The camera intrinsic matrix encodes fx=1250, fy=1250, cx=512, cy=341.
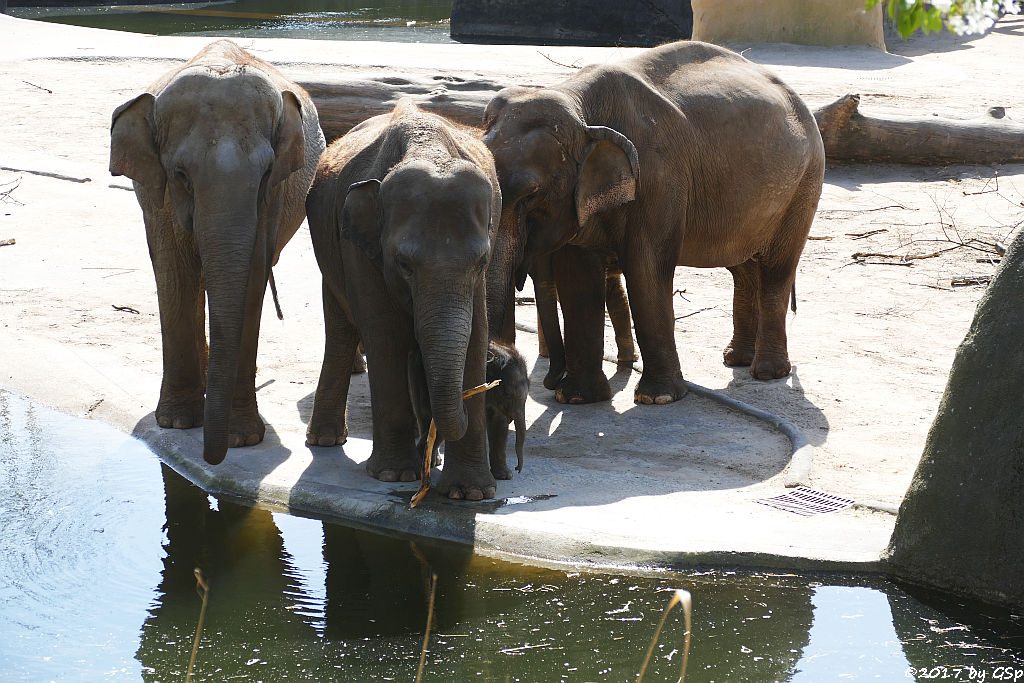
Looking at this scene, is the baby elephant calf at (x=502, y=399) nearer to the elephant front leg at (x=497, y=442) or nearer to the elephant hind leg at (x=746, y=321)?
the elephant front leg at (x=497, y=442)

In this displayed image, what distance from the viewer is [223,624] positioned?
12.9 feet

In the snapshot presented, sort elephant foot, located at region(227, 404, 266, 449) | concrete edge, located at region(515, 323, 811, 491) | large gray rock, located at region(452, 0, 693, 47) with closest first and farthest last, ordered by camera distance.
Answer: concrete edge, located at region(515, 323, 811, 491)
elephant foot, located at region(227, 404, 266, 449)
large gray rock, located at region(452, 0, 693, 47)

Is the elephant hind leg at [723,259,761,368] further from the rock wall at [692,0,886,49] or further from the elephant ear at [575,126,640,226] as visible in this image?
the rock wall at [692,0,886,49]

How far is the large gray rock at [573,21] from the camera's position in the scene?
30.0 meters

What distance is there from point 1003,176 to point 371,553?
8.92 metres

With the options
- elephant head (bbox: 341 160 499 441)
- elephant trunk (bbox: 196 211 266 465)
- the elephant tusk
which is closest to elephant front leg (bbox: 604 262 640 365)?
the elephant tusk

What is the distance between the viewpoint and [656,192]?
624 cm

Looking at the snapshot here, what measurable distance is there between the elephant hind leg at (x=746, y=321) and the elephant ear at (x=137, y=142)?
343cm

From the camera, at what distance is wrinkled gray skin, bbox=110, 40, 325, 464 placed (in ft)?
16.3

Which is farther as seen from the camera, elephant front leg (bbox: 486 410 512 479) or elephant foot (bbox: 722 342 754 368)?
elephant foot (bbox: 722 342 754 368)

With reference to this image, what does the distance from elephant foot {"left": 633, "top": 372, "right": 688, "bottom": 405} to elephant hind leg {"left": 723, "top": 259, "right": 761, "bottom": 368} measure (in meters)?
0.88

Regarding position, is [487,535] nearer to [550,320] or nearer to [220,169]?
[220,169]

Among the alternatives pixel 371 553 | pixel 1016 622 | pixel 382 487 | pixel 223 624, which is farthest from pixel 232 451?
pixel 1016 622

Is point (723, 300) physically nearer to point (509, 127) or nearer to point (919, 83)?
point (509, 127)
